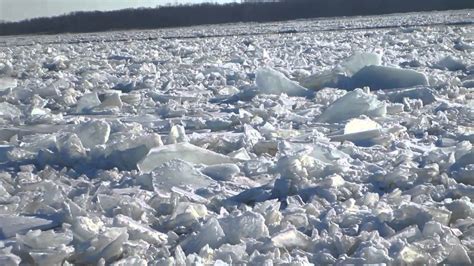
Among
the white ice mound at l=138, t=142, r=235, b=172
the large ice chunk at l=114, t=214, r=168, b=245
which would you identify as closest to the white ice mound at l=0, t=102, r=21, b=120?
the white ice mound at l=138, t=142, r=235, b=172

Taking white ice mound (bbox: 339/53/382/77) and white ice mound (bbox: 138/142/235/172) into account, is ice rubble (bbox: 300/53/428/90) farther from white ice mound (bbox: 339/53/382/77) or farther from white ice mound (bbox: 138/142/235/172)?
white ice mound (bbox: 138/142/235/172)

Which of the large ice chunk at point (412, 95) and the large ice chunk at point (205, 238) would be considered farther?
the large ice chunk at point (412, 95)

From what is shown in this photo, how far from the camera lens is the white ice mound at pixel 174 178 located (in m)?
2.98

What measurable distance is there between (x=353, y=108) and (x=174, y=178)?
5.94 feet

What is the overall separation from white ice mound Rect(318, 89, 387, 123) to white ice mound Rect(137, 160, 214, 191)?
1.55m

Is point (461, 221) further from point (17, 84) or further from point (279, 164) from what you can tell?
point (17, 84)

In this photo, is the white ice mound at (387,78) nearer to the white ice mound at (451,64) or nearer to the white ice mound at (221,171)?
the white ice mound at (451,64)

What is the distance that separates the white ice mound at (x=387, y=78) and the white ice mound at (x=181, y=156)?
2.76 metres

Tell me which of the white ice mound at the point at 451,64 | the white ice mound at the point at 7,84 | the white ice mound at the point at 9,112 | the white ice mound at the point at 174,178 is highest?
the white ice mound at the point at 174,178

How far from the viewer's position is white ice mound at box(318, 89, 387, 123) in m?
4.46

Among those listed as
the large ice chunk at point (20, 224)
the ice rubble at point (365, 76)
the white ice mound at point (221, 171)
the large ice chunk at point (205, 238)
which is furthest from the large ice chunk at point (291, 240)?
the ice rubble at point (365, 76)

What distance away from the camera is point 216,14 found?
144ft

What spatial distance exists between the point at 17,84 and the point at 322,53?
430 cm

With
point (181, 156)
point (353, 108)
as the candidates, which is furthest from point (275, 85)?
point (181, 156)
